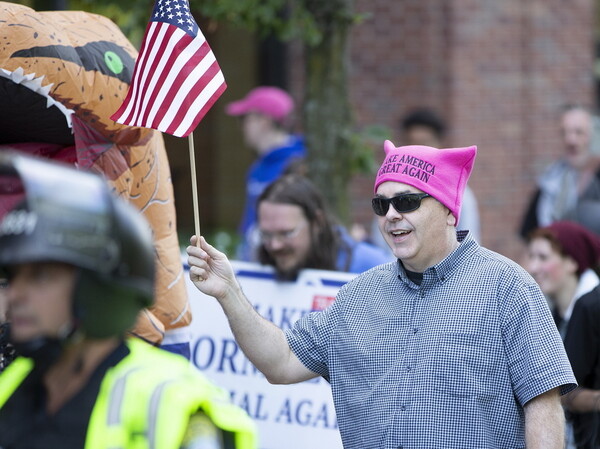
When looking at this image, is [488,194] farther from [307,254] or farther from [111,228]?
[111,228]

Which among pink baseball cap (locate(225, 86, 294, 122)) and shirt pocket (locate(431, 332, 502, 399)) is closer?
shirt pocket (locate(431, 332, 502, 399))

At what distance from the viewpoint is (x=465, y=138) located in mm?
10766

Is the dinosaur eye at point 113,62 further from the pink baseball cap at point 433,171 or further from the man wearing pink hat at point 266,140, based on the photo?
the man wearing pink hat at point 266,140

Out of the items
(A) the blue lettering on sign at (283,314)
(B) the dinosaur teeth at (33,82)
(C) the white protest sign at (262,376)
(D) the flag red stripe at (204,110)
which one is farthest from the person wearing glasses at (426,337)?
(A) the blue lettering on sign at (283,314)

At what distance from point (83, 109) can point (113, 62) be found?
0.27 m

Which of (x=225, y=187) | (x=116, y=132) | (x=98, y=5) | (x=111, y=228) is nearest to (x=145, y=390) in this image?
(x=111, y=228)

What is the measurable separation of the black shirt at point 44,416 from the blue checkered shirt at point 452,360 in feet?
5.35

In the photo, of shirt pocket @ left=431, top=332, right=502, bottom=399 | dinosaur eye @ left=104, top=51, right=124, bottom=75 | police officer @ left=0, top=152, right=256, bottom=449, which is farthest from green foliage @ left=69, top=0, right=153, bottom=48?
police officer @ left=0, top=152, right=256, bottom=449

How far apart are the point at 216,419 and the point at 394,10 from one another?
883cm

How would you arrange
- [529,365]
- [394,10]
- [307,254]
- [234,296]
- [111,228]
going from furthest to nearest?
1. [394,10]
2. [307,254]
3. [234,296]
4. [529,365]
5. [111,228]

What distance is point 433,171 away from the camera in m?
3.87

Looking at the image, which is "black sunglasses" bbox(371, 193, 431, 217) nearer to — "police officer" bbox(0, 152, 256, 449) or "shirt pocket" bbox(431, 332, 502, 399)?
"shirt pocket" bbox(431, 332, 502, 399)

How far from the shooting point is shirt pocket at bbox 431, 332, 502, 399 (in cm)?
359

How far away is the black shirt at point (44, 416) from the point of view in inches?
83.7
